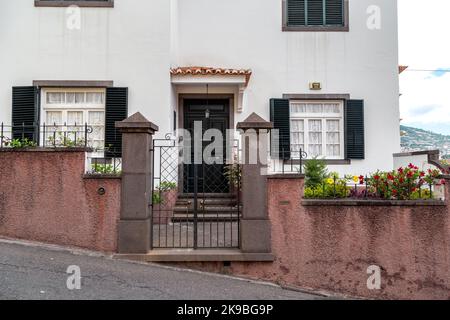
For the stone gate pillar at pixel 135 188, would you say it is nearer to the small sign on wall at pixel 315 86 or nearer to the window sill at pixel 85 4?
the window sill at pixel 85 4

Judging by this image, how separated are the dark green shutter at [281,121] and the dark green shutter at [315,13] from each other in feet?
7.89

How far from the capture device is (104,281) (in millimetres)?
5371

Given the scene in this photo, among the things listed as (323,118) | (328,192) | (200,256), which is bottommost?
(200,256)

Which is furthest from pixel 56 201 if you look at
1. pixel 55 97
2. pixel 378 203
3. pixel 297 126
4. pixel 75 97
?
pixel 297 126

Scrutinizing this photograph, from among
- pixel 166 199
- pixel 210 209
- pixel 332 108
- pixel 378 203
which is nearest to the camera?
pixel 378 203

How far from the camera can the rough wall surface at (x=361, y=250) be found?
6223mm

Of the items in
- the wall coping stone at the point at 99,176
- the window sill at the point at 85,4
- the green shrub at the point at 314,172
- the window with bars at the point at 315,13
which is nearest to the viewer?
the wall coping stone at the point at 99,176

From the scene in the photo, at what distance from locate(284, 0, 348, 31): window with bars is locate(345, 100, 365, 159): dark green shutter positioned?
233 cm

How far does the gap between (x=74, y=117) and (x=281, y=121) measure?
17.7 feet

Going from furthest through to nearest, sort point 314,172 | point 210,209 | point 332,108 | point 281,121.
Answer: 1. point 332,108
2. point 281,121
3. point 314,172
4. point 210,209

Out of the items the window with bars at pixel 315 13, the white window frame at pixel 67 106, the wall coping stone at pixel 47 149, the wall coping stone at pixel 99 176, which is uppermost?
the window with bars at pixel 315 13

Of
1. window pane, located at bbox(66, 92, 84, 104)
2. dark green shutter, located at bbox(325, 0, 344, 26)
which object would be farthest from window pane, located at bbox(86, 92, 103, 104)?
dark green shutter, located at bbox(325, 0, 344, 26)

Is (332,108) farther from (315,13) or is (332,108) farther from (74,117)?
(74,117)

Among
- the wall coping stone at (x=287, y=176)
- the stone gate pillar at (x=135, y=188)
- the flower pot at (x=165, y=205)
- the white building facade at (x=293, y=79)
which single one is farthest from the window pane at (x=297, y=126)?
the stone gate pillar at (x=135, y=188)
